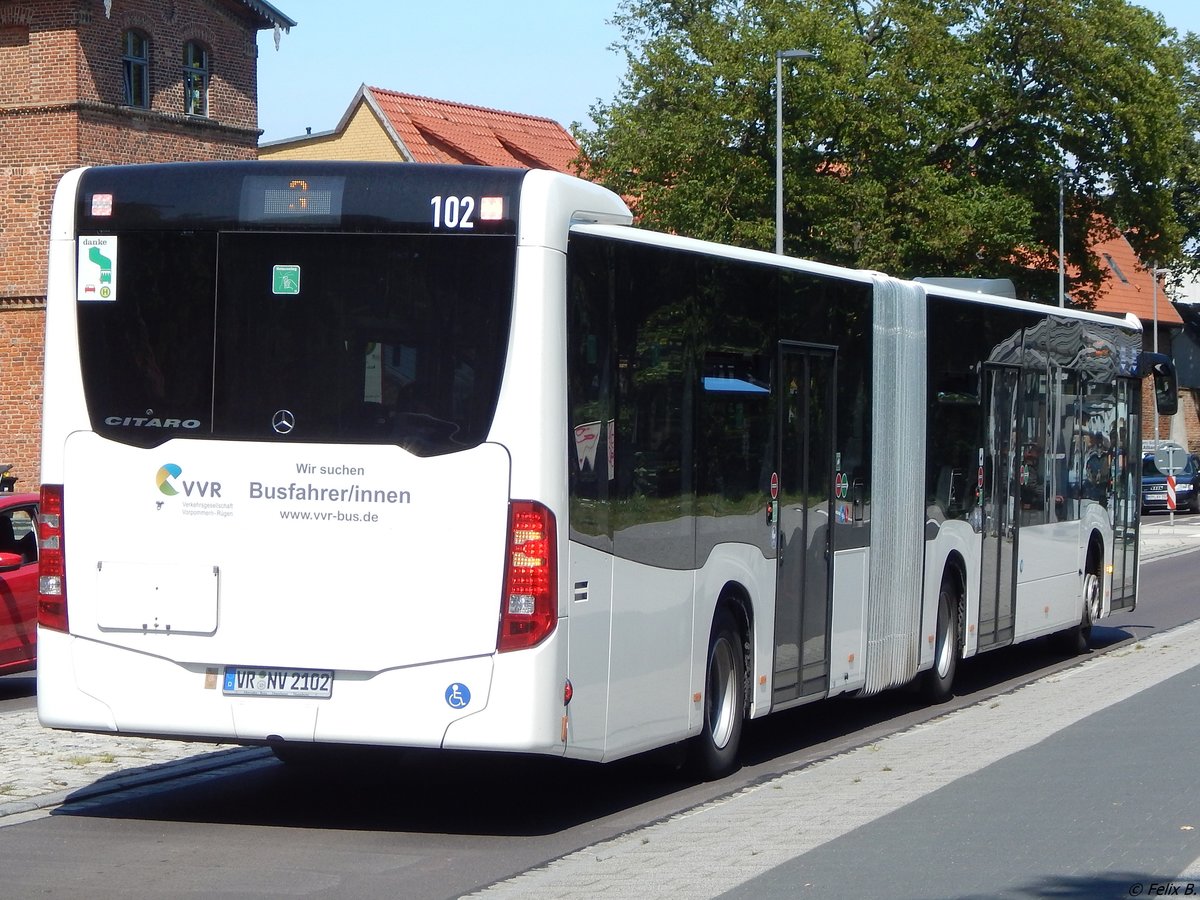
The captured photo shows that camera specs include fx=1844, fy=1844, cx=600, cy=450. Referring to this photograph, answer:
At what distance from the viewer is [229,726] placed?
800cm

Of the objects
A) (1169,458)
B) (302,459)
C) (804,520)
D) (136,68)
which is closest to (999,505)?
(804,520)

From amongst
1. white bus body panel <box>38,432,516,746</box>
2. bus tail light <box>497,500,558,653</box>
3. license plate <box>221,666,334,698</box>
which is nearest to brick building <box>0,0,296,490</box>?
white bus body panel <box>38,432,516,746</box>

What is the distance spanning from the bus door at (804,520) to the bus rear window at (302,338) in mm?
3098

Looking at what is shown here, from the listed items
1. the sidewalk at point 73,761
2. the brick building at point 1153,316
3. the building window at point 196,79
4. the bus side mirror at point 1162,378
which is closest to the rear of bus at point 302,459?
the sidewalk at point 73,761

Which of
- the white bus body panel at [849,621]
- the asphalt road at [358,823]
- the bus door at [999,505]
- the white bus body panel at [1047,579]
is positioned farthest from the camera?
the white bus body panel at [1047,579]

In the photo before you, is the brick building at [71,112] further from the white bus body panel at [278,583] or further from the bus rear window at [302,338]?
the white bus body panel at [278,583]

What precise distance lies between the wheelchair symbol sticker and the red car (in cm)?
633

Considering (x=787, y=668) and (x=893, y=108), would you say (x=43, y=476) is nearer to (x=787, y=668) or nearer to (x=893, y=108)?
(x=787, y=668)

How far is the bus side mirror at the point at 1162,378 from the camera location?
17844 mm

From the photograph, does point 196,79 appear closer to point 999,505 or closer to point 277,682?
point 999,505

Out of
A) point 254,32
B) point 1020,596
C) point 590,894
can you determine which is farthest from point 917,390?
point 254,32

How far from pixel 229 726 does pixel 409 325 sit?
1.91m

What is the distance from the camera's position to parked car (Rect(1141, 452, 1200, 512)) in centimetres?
5303

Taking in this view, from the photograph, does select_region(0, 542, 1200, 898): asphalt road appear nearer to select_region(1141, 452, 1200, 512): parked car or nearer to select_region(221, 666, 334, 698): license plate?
select_region(221, 666, 334, 698): license plate
